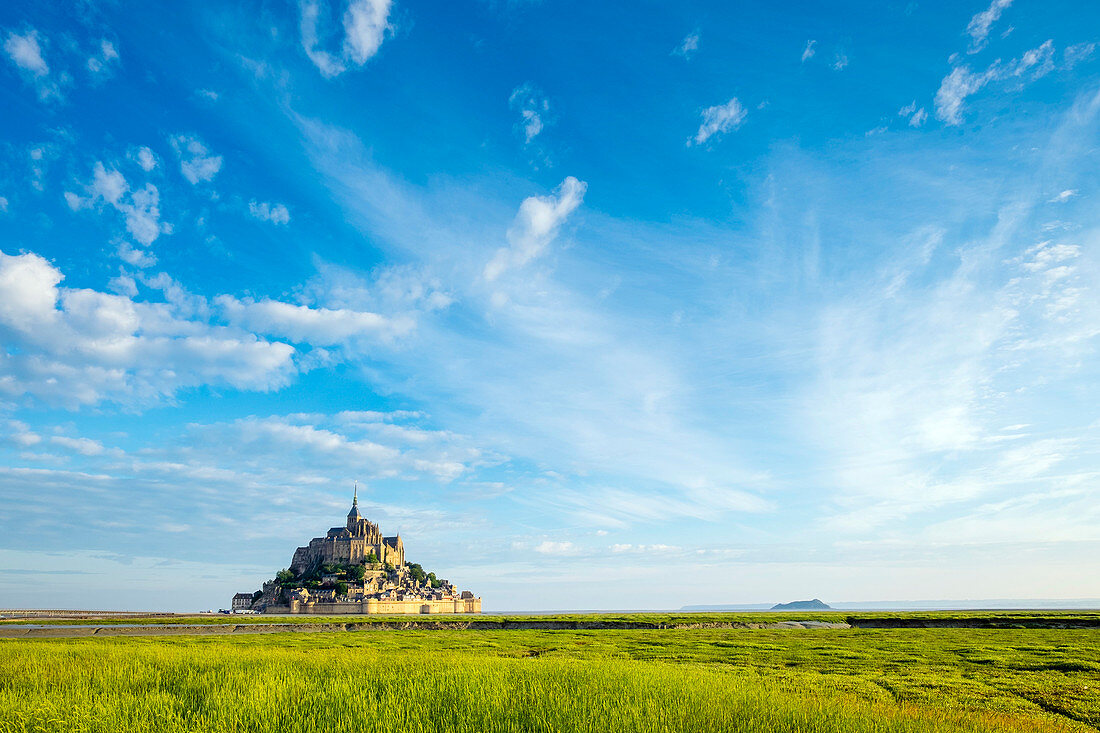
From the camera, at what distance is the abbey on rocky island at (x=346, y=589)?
6250 inches

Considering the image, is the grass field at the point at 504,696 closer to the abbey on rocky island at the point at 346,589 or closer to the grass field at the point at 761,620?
the grass field at the point at 761,620

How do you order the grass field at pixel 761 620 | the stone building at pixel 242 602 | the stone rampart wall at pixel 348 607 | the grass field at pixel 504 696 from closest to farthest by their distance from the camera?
the grass field at pixel 504 696 → the grass field at pixel 761 620 → the stone rampart wall at pixel 348 607 → the stone building at pixel 242 602

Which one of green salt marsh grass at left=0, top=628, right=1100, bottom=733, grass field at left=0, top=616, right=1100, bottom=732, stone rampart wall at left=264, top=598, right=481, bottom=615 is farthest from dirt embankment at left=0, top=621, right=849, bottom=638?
stone rampart wall at left=264, top=598, right=481, bottom=615

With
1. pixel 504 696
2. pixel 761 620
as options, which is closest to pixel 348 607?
pixel 761 620

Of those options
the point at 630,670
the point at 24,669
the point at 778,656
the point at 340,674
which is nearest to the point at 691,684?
the point at 630,670

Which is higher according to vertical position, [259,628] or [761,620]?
[259,628]

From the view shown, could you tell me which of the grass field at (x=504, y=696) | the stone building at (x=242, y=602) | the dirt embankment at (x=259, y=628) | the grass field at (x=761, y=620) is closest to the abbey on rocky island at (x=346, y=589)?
the stone building at (x=242, y=602)

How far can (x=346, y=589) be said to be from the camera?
169 metres

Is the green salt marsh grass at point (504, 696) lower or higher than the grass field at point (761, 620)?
higher

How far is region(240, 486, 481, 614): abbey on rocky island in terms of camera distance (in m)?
159

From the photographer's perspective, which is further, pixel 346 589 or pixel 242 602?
pixel 242 602

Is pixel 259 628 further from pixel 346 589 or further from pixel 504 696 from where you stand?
pixel 346 589

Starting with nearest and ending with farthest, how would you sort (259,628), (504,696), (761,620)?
(504,696)
(259,628)
(761,620)

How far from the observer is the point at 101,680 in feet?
49.9
